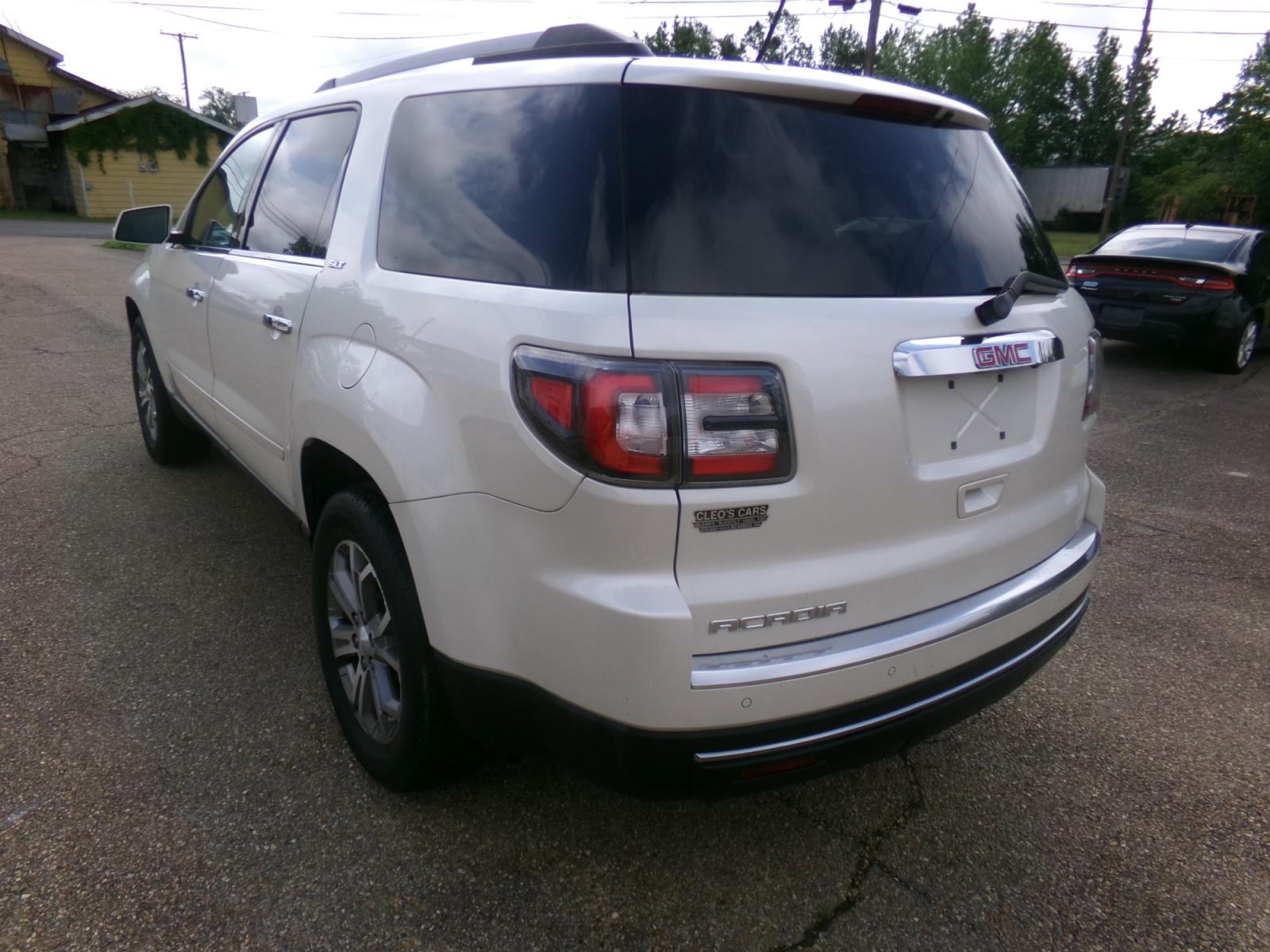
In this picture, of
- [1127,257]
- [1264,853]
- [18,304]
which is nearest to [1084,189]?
[1127,257]

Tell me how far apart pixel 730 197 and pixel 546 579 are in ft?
2.73

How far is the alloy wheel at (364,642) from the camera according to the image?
7.69ft

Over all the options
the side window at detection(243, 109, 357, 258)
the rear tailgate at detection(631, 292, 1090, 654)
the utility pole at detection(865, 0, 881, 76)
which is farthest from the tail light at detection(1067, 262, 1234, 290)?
the utility pole at detection(865, 0, 881, 76)

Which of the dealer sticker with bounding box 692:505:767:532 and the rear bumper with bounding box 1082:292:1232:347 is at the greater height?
the dealer sticker with bounding box 692:505:767:532

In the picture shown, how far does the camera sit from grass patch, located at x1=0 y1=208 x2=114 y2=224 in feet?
108

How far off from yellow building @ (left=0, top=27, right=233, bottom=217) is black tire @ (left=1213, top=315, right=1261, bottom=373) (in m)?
36.4

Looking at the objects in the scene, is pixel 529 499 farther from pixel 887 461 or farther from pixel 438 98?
pixel 438 98

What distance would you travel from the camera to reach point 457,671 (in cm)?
197

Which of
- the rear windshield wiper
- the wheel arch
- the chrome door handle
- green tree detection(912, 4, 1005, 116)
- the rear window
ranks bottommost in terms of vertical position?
the wheel arch

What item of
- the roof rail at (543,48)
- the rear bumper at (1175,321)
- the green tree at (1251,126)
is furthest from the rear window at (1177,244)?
the green tree at (1251,126)

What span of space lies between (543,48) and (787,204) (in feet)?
2.66

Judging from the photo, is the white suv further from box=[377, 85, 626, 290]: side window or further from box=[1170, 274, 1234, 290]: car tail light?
box=[1170, 274, 1234, 290]: car tail light

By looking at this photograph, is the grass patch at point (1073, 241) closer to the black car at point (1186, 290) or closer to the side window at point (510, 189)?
the black car at point (1186, 290)

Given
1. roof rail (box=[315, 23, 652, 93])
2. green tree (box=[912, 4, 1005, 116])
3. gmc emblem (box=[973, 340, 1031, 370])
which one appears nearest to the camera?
gmc emblem (box=[973, 340, 1031, 370])
